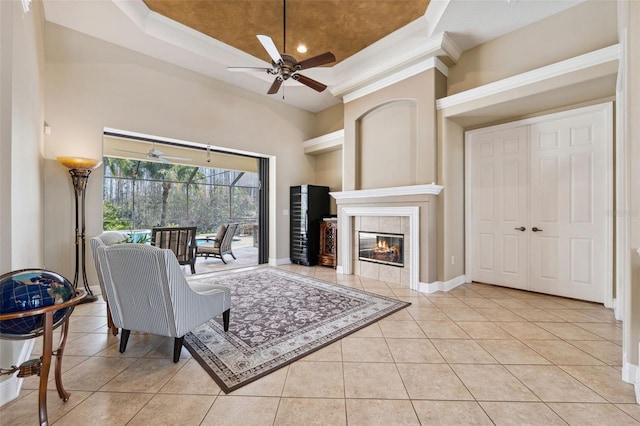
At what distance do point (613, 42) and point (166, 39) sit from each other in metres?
5.84

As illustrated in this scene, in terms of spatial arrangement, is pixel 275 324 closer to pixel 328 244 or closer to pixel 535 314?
pixel 535 314

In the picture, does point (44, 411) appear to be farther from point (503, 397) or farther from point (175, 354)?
point (503, 397)

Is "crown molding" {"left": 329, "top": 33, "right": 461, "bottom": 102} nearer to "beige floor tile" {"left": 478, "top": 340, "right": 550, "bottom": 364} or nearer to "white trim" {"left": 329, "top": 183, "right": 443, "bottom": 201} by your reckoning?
"white trim" {"left": 329, "top": 183, "right": 443, "bottom": 201}

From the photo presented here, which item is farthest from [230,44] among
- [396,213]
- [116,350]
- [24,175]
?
[116,350]

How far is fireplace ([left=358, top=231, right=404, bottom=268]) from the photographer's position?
4.61 m

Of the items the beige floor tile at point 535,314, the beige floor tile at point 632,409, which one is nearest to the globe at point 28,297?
the beige floor tile at point 632,409

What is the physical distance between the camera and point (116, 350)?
7.95ft

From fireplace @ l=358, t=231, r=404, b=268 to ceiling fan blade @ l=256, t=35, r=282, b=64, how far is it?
315 cm

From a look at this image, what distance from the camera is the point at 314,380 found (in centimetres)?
199

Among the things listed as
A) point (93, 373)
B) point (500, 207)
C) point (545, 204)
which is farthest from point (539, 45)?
point (93, 373)

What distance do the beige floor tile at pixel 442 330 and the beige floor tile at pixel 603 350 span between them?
0.95 m

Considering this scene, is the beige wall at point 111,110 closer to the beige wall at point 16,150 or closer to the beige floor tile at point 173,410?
the beige wall at point 16,150

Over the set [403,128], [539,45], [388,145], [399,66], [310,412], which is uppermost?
[399,66]

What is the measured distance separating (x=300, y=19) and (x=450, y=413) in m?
4.72
